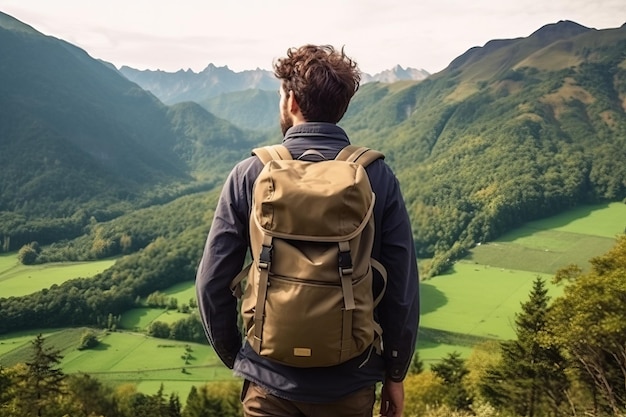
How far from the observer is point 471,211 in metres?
106

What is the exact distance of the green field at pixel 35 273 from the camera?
7788cm

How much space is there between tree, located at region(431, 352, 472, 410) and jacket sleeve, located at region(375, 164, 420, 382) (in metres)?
22.5

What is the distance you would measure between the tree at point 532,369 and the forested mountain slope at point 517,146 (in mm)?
60369

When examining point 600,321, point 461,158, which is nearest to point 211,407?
point 600,321

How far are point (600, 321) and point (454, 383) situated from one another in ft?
46.0

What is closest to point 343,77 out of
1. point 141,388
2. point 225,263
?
point 225,263

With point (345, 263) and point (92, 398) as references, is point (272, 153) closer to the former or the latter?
point (345, 263)

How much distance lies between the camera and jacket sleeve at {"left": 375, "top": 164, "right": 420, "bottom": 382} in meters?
2.71

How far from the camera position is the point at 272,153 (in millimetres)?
2625

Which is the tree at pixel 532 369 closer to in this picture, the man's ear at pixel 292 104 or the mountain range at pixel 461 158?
the man's ear at pixel 292 104

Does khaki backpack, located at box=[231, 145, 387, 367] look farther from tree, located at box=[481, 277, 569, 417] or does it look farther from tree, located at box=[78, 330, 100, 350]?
tree, located at box=[78, 330, 100, 350]

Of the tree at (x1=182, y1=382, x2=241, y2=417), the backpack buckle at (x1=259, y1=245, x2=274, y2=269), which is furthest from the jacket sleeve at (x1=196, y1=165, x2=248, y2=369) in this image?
the tree at (x1=182, y1=382, x2=241, y2=417)

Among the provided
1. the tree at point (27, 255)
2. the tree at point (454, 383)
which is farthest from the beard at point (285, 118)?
the tree at point (27, 255)

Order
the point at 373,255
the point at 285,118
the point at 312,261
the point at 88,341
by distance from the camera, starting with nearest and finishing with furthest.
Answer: the point at 312,261, the point at 373,255, the point at 285,118, the point at 88,341
